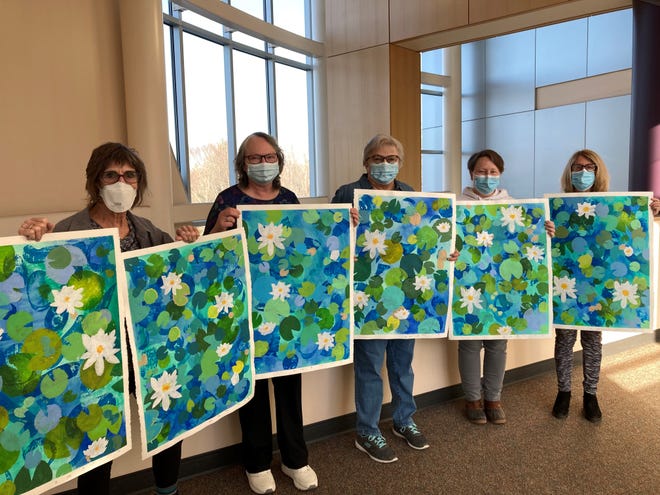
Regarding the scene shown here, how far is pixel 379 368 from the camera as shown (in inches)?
98.9

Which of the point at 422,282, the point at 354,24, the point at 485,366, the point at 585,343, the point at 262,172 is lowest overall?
the point at 485,366

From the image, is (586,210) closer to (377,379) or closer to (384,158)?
(384,158)

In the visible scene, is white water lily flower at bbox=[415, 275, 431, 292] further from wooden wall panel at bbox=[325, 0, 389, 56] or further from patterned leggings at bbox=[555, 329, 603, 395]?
wooden wall panel at bbox=[325, 0, 389, 56]

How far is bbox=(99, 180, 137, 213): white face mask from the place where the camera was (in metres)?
1.67

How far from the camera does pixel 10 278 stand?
134 cm

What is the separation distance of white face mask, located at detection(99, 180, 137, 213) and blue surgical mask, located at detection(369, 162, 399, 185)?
1139 millimetres

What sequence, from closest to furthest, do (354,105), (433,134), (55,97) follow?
(55,97)
(354,105)
(433,134)

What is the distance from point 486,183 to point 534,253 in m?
0.45

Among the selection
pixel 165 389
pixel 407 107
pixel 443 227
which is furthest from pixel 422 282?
pixel 407 107

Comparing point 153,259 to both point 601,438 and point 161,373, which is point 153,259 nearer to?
point 161,373

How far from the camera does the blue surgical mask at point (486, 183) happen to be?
274 centimetres

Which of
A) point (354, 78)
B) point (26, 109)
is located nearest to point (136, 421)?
point (26, 109)

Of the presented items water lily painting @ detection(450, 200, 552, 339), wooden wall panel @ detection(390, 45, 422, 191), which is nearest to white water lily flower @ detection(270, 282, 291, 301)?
water lily painting @ detection(450, 200, 552, 339)

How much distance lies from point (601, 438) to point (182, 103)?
5222mm
